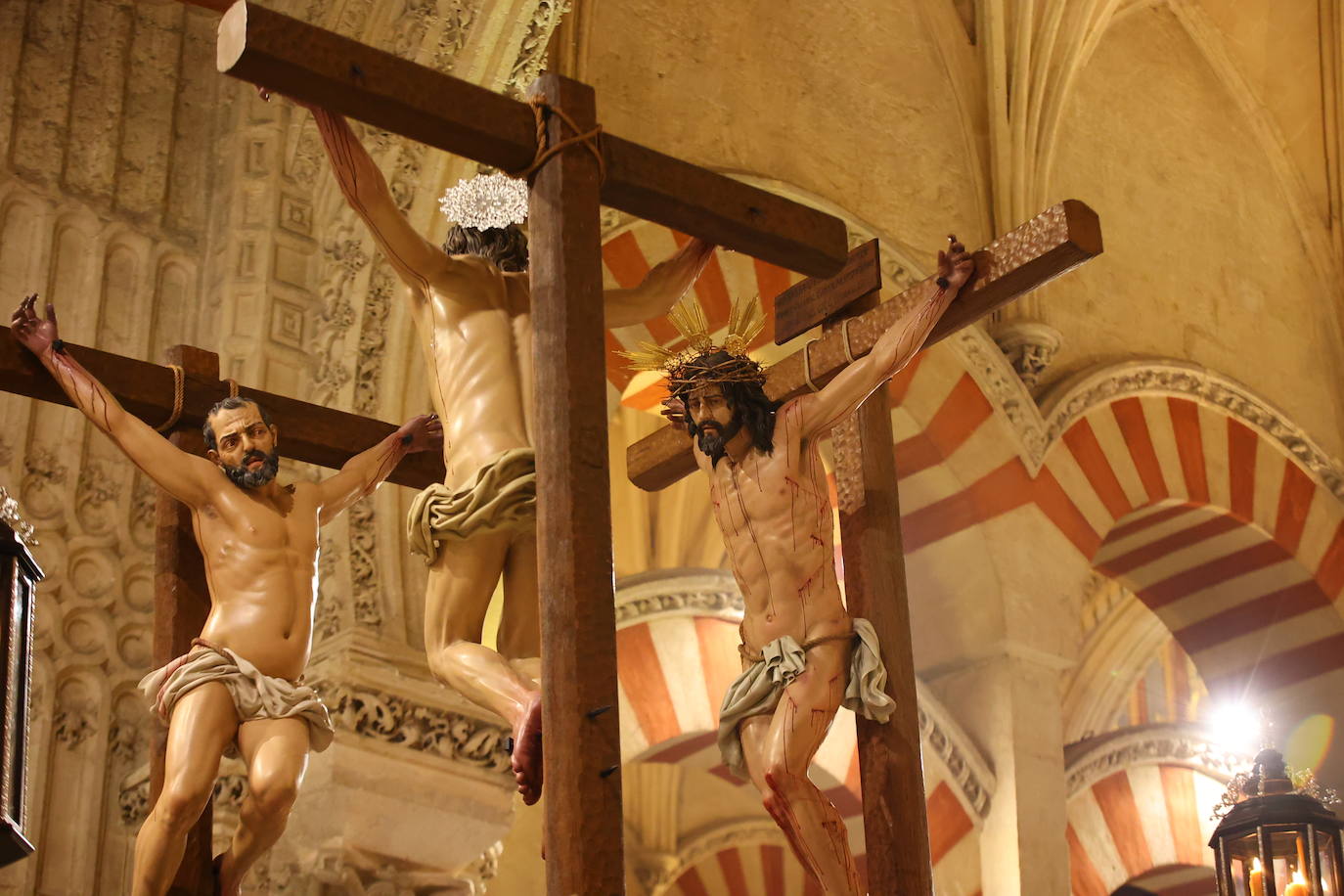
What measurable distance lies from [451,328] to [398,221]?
236mm

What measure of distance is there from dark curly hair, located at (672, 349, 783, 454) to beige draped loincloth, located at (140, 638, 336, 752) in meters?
0.90

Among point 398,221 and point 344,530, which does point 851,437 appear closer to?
point 398,221

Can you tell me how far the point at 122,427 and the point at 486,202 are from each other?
82cm

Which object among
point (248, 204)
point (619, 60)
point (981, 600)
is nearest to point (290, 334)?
point (248, 204)

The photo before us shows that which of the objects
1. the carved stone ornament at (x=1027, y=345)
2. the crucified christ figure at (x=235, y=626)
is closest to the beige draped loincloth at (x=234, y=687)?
the crucified christ figure at (x=235, y=626)

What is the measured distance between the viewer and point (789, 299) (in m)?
3.98

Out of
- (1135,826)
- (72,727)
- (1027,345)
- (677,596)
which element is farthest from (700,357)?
(1135,826)

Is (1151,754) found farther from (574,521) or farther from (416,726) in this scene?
(574,521)

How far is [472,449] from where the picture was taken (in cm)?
343

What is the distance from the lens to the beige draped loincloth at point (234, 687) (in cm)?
339

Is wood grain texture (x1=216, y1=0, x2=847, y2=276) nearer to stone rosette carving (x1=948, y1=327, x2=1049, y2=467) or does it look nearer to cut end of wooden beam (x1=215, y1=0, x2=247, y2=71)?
cut end of wooden beam (x1=215, y1=0, x2=247, y2=71)

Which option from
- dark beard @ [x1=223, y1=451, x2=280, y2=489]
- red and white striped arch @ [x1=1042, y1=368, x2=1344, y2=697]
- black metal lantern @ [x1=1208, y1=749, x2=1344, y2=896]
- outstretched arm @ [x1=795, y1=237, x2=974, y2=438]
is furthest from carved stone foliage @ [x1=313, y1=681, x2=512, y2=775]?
red and white striped arch @ [x1=1042, y1=368, x2=1344, y2=697]

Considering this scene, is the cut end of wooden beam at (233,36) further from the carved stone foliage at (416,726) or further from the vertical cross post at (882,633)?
the carved stone foliage at (416,726)

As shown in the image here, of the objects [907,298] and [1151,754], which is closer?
[907,298]
